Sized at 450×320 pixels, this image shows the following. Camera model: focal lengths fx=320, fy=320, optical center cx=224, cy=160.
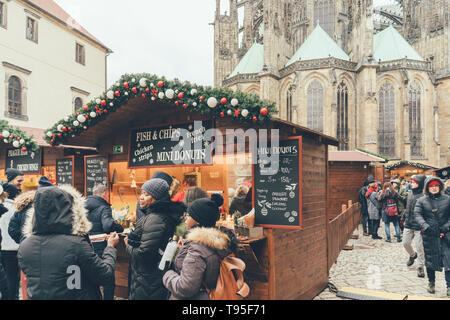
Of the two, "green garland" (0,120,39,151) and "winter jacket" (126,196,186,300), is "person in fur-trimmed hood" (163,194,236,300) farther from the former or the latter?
"green garland" (0,120,39,151)

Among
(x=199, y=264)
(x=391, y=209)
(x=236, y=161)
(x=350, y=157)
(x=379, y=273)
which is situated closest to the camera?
(x=199, y=264)

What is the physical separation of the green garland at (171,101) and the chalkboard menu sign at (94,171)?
944 millimetres

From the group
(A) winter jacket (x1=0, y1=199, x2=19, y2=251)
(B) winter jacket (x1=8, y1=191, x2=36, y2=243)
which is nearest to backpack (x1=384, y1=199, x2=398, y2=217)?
(B) winter jacket (x1=8, y1=191, x2=36, y2=243)

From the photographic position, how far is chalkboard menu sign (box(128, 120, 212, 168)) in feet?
18.5

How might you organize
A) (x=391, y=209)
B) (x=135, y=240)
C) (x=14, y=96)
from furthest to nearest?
1. (x=14, y=96)
2. (x=391, y=209)
3. (x=135, y=240)

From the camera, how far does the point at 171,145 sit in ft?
20.1

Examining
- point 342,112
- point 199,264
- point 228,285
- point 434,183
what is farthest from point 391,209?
point 342,112

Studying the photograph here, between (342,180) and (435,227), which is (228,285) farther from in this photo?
(342,180)

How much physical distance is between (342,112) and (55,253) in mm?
33412

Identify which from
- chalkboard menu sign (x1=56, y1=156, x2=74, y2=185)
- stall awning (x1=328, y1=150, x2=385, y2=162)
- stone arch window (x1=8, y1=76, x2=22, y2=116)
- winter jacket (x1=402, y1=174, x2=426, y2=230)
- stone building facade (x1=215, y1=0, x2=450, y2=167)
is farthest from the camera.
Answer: stone building facade (x1=215, y1=0, x2=450, y2=167)

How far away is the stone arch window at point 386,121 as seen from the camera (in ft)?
108

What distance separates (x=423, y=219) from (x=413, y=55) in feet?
111

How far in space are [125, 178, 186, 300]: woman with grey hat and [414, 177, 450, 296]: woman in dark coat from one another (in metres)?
4.57
